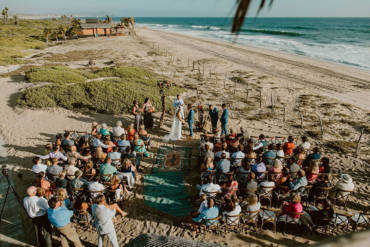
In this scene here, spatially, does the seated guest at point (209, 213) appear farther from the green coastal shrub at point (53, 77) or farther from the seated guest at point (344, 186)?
the green coastal shrub at point (53, 77)

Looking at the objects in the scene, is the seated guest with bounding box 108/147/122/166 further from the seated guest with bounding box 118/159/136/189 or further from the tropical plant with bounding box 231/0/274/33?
the tropical plant with bounding box 231/0/274/33

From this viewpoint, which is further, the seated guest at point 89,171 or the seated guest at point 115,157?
the seated guest at point 115,157

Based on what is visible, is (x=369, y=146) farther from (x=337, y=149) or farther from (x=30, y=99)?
(x=30, y=99)

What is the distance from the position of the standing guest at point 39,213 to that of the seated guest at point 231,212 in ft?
13.3

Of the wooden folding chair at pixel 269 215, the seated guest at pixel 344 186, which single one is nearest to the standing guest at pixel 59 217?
the wooden folding chair at pixel 269 215

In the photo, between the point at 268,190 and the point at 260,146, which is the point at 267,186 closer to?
the point at 268,190

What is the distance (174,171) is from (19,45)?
4942 centimetres

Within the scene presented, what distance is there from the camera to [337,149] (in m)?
10.7

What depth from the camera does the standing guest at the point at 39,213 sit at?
17.0 feet

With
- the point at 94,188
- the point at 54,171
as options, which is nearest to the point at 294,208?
the point at 94,188

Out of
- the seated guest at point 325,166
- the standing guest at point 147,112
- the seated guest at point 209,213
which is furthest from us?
the standing guest at point 147,112

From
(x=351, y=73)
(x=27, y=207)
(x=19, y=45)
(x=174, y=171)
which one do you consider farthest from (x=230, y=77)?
(x=19, y=45)

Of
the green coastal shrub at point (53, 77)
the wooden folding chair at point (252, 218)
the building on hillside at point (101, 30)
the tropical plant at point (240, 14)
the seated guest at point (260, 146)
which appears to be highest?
the building on hillside at point (101, 30)

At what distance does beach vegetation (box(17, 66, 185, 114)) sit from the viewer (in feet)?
48.6
